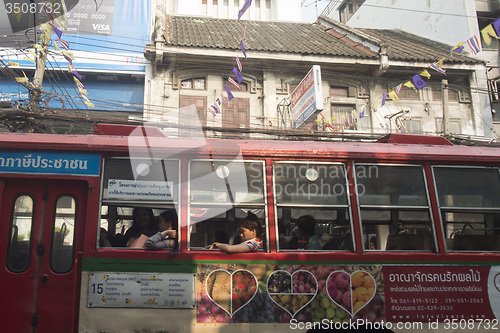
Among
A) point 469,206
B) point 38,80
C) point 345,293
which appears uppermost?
point 38,80

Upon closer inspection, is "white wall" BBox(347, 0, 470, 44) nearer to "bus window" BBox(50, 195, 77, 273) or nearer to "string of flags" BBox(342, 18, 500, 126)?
"string of flags" BBox(342, 18, 500, 126)

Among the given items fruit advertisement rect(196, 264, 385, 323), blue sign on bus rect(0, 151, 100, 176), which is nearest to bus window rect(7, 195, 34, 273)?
blue sign on bus rect(0, 151, 100, 176)

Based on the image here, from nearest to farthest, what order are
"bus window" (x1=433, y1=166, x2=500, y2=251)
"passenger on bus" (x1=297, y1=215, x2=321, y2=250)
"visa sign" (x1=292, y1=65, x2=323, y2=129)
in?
"passenger on bus" (x1=297, y1=215, x2=321, y2=250) → "bus window" (x1=433, y1=166, x2=500, y2=251) → "visa sign" (x1=292, y1=65, x2=323, y2=129)

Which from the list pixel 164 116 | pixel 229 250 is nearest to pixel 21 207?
pixel 229 250

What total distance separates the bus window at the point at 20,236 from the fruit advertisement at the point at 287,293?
5.92 feet

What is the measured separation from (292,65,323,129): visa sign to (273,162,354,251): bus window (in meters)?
6.44

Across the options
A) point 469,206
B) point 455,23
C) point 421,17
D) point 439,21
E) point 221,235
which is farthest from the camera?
point 421,17

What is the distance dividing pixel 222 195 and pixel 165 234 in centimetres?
74

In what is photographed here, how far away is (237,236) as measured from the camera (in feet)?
14.6

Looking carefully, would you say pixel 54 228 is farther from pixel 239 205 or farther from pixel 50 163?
pixel 239 205

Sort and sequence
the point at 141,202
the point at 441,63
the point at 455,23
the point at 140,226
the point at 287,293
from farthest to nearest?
the point at 455,23
the point at 441,63
the point at 140,226
the point at 141,202
the point at 287,293

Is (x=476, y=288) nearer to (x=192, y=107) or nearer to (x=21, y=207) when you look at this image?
(x=21, y=207)

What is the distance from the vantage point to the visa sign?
11.0 m

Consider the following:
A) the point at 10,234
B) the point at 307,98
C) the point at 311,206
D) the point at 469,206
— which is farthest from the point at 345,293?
the point at 307,98
